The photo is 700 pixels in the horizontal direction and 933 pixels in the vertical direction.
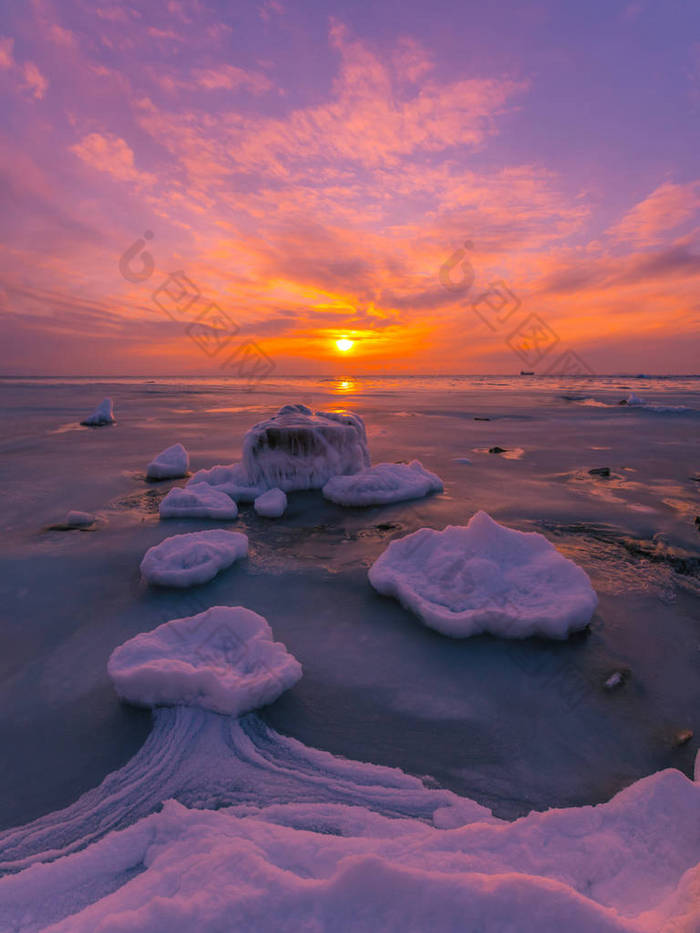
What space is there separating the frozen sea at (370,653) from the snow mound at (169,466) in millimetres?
522

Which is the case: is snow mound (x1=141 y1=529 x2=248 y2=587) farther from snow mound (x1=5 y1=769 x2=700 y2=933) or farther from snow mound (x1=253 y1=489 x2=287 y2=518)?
snow mound (x1=5 y1=769 x2=700 y2=933)

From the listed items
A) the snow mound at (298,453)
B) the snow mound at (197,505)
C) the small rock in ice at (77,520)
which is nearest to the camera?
the small rock in ice at (77,520)

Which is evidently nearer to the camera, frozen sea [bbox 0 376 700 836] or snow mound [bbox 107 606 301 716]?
frozen sea [bbox 0 376 700 836]

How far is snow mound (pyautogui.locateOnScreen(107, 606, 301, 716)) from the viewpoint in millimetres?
1843

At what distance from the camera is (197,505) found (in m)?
4.37

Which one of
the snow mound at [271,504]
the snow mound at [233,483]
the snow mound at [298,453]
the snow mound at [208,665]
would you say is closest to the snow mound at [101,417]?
the snow mound at [233,483]

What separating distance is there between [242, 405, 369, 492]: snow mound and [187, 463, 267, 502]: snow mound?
0.09 metres

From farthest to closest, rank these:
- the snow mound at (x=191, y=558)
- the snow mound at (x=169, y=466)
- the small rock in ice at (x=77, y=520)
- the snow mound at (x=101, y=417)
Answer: the snow mound at (x=101, y=417) < the snow mound at (x=169, y=466) < the small rock in ice at (x=77, y=520) < the snow mound at (x=191, y=558)

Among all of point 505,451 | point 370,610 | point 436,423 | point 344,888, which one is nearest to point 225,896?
point 344,888

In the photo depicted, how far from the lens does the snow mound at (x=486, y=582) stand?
2363 millimetres

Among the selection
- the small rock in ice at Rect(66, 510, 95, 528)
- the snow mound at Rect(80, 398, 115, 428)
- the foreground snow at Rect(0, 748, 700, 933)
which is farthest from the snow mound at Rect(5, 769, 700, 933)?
the snow mound at Rect(80, 398, 115, 428)

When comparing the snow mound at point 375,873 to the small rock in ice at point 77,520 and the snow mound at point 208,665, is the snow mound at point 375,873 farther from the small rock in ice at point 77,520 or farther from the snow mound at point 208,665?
the small rock in ice at point 77,520

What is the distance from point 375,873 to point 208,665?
4.25 ft

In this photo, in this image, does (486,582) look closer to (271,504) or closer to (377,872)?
(377,872)
